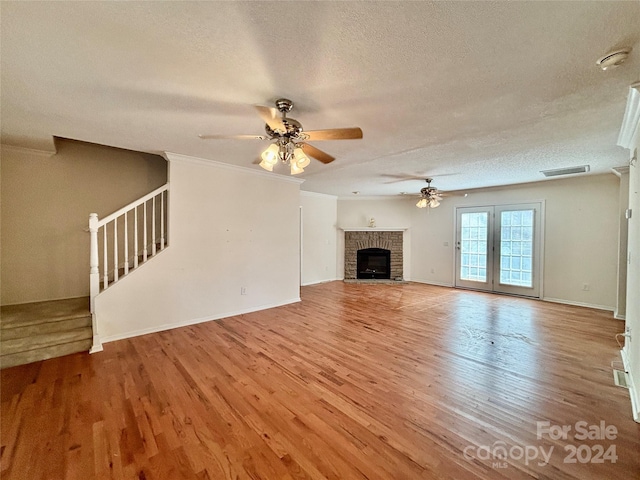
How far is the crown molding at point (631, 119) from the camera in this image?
1.91m

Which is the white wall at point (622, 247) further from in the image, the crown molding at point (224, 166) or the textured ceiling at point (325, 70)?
the crown molding at point (224, 166)

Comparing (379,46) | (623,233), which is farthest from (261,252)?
(623,233)

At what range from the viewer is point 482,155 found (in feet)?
11.6

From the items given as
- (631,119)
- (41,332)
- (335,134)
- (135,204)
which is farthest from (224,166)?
(631,119)

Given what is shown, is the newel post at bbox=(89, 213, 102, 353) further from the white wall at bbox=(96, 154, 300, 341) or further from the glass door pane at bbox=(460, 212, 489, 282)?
the glass door pane at bbox=(460, 212, 489, 282)

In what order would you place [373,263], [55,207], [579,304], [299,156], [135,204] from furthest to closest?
[373,263] → [579,304] → [55,207] → [135,204] → [299,156]

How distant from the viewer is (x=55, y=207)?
358 cm

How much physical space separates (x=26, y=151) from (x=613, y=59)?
234 inches

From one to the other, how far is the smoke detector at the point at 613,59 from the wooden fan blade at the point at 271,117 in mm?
2046

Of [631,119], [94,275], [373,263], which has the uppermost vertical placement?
[631,119]

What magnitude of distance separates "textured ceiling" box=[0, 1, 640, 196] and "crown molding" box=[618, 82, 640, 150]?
63 mm

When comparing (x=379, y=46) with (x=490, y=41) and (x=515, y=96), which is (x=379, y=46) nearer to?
(x=490, y=41)

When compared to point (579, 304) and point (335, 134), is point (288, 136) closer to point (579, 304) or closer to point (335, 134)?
point (335, 134)

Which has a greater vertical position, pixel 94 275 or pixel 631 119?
pixel 631 119
